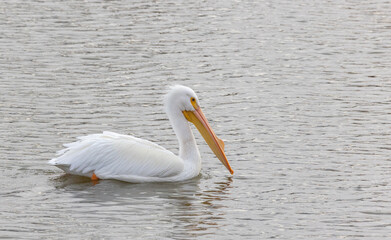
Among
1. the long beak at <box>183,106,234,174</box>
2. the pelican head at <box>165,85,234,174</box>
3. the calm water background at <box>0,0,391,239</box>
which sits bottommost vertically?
the calm water background at <box>0,0,391,239</box>

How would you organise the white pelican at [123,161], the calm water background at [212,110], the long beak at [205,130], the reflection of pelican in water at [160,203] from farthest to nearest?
the long beak at [205,130] < the white pelican at [123,161] < the calm water background at [212,110] < the reflection of pelican in water at [160,203]

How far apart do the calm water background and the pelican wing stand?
0.45 ft

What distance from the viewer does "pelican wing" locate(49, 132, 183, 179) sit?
870 cm

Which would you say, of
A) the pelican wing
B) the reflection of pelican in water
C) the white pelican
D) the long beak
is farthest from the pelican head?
the pelican wing

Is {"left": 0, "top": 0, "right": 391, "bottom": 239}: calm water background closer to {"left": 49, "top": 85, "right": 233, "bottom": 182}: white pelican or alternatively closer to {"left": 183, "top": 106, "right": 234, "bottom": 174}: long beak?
{"left": 49, "top": 85, "right": 233, "bottom": 182}: white pelican

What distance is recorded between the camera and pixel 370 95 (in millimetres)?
12086

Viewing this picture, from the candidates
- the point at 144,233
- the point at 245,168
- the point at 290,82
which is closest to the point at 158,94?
the point at 290,82

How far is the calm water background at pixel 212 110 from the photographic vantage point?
25.2 ft

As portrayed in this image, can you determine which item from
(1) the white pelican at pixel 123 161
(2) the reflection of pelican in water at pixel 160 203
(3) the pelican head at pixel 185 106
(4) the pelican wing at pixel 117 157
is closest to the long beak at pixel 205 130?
(3) the pelican head at pixel 185 106

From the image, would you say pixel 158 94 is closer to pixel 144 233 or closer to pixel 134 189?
pixel 134 189

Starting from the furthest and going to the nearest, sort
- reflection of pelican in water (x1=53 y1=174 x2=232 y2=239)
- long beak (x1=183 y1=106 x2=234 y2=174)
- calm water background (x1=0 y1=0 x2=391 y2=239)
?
long beak (x1=183 y1=106 x2=234 y2=174)
calm water background (x1=0 y1=0 x2=391 y2=239)
reflection of pelican in water (x1=53 y1=174 x2=232 y2=239)

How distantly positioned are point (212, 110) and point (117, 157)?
275 cm

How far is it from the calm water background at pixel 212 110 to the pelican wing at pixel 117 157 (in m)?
0.14

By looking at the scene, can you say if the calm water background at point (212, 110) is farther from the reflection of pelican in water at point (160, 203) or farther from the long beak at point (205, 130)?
the long beak at point (205, 130)
